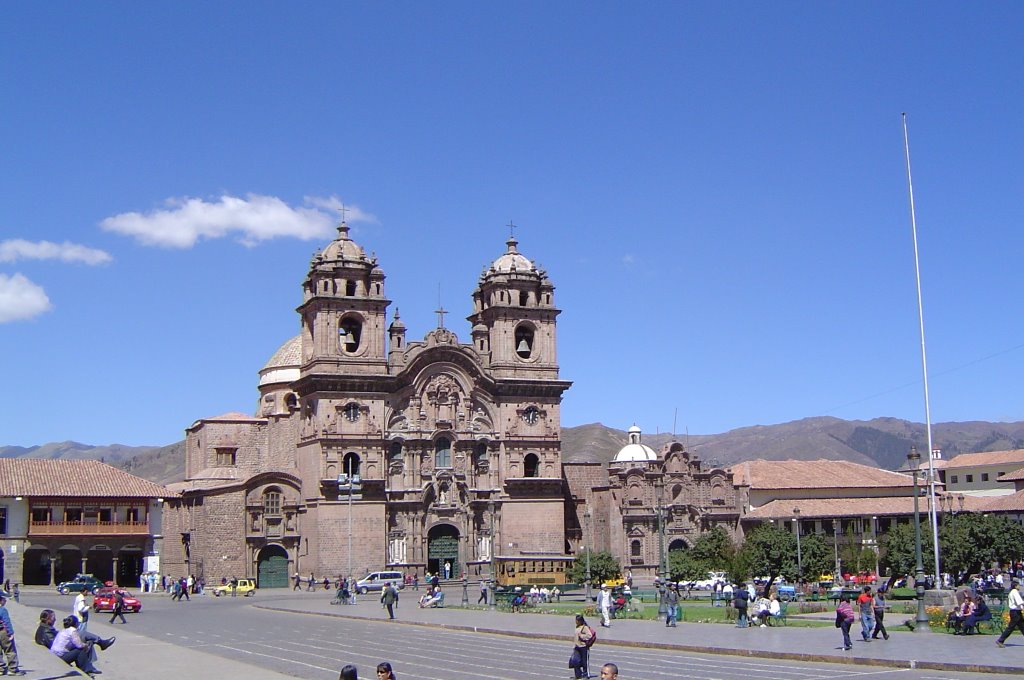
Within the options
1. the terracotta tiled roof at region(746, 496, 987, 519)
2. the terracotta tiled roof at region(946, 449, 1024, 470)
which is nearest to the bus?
the terracotta tiled roof at region(746, 496, 987, 519)

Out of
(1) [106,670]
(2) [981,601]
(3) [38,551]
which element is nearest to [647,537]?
(3) [38,551]

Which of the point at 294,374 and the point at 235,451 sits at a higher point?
the point at 294,374

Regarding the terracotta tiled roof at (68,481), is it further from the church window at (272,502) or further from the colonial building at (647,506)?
the colonial building at (647,506)

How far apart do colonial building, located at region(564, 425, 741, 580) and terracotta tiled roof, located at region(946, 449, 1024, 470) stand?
1371 inches

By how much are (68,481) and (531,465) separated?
27.4m

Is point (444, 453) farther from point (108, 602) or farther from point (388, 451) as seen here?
point (108, 602)

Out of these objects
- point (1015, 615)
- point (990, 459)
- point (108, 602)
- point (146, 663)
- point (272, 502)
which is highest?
point (990, 459)

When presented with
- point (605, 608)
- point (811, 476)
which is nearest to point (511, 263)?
point (811, 476)

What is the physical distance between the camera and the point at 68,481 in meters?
68.5

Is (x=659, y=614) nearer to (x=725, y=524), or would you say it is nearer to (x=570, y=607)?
(x=570, y=607)

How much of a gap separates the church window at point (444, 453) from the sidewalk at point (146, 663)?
3873 centimetres

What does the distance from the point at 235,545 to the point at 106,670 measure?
44072 millimetres

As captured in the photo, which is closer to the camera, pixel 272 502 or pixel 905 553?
pixel 905 553

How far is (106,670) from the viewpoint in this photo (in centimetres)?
2530
